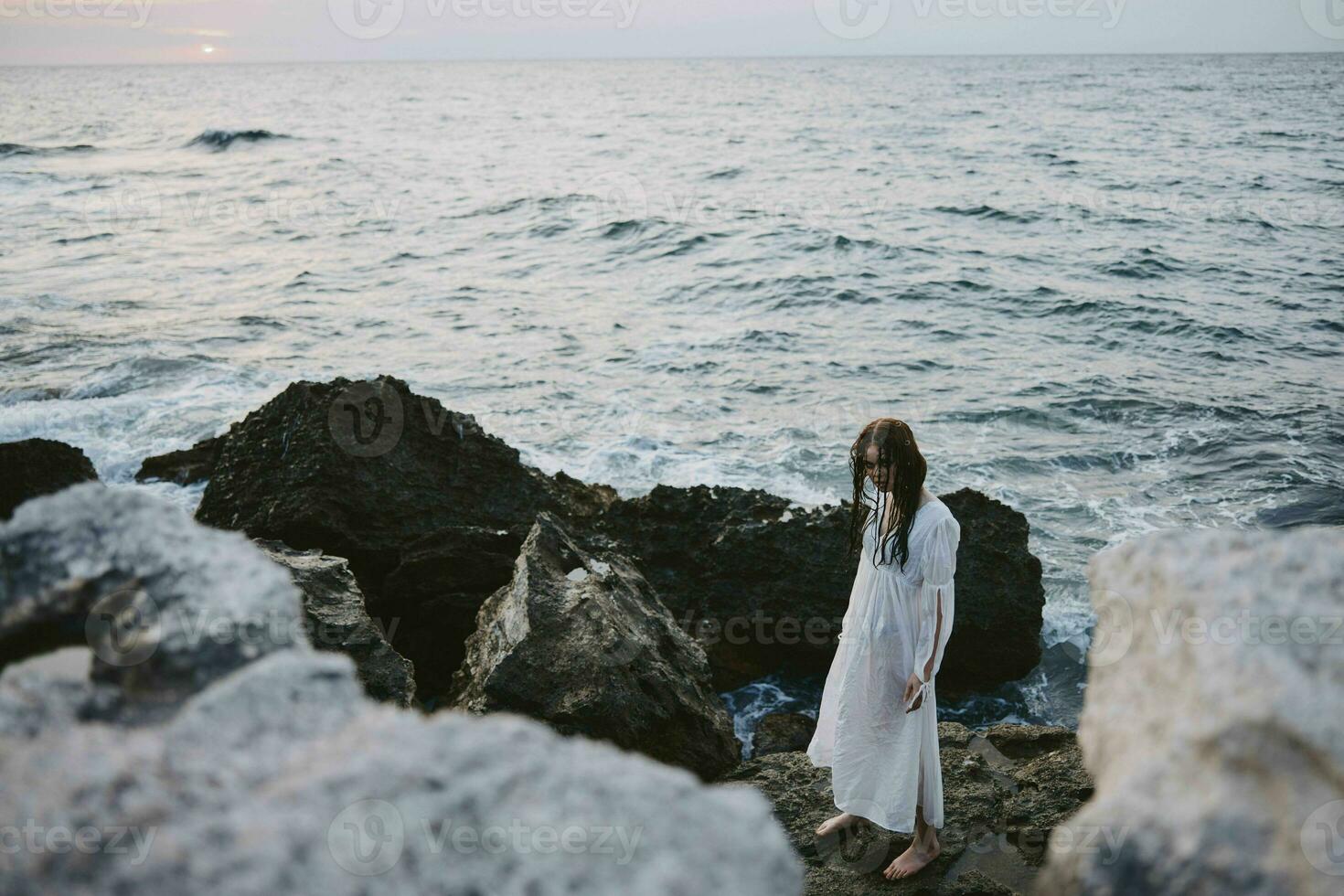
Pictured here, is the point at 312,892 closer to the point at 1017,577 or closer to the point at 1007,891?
the point at 1007,891

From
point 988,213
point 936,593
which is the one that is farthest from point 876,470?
point 988,213

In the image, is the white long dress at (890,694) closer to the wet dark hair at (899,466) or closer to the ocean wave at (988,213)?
the wet dark hair at (899,466)

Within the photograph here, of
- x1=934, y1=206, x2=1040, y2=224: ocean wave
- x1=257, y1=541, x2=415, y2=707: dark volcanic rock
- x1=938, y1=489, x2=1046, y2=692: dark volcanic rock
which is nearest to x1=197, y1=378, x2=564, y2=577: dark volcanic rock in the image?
x1=257, y1=541, x2=415, y2=707: dark volcanic rock

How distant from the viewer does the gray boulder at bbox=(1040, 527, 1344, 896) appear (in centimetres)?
140

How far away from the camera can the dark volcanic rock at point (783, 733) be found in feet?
20.4

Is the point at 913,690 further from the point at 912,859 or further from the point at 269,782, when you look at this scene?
the point at 269,782

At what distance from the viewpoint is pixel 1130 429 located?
12.7 metres

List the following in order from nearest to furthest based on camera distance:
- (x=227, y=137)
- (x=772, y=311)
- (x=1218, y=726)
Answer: (x=1218, y=726), (x=772, y=311), (x=227, y=137)

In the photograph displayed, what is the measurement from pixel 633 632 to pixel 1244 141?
42.3 meters

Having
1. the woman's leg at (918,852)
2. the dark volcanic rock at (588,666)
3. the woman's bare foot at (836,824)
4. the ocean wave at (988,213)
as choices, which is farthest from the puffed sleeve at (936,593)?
the ocean wave at (988,213)

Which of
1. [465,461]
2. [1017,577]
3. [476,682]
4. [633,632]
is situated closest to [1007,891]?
[633,632]

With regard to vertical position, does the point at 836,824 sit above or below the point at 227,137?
below

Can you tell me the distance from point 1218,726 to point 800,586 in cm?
547

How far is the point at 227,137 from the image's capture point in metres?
45.8
